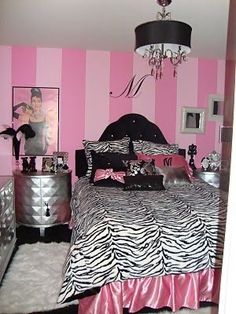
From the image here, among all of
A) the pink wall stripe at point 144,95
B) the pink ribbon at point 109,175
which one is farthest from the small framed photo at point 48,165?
the pink wall stripe at point 144,95

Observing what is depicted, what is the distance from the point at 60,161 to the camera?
3.94m

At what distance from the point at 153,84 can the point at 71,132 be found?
1.29 m

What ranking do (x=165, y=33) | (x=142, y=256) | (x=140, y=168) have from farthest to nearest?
(x=140, y=168) → (x=165, y=33) → (x=142, y=256)

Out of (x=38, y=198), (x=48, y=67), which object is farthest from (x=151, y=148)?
(x=48, y=67)

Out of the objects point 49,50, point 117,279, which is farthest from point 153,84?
point 117,279

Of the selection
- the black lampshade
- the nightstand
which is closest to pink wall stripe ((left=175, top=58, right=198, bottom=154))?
the nightstand

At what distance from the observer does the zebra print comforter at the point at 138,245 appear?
1.85 m

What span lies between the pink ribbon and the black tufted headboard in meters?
0.78

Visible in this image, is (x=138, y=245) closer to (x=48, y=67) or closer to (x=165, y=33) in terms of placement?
(x=165, y=33)

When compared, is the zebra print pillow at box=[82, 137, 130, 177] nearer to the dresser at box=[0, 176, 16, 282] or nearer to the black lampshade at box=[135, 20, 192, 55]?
the dresser at box=[0, 176, 16, 282]

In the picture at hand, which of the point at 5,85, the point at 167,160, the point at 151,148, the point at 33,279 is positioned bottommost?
the point at 33,279

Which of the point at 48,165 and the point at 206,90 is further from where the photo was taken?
the point at 206,90

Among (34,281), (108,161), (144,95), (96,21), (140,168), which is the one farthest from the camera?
(144,95)

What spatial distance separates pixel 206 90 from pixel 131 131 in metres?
1.26
